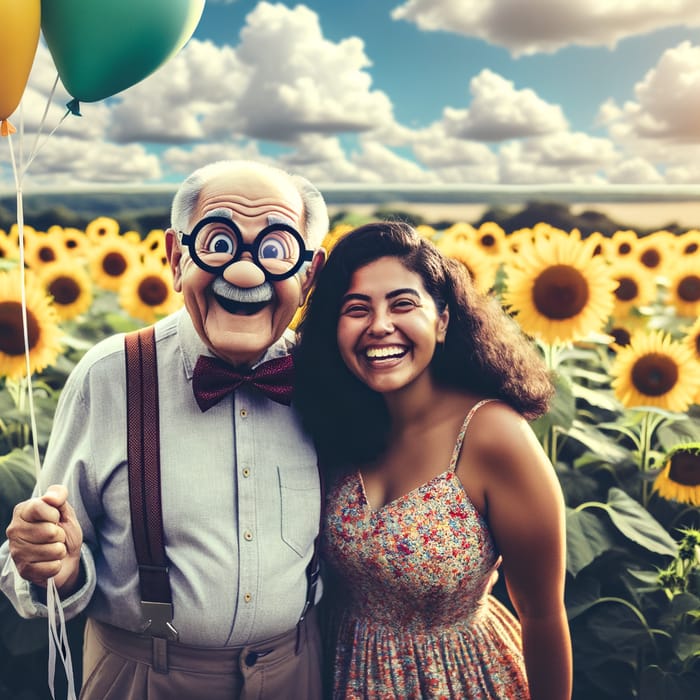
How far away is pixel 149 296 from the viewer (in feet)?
13.4

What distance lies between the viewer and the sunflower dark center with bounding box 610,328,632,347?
4.18 meters

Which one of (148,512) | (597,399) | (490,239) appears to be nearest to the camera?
(148,512)

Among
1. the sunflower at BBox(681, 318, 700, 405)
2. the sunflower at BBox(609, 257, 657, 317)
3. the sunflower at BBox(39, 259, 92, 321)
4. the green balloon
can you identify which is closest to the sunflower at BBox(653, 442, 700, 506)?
the sunflower at BBox(681, 318, 700, 405)

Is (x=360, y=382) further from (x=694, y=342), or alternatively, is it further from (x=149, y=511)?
(x=694, y=342)

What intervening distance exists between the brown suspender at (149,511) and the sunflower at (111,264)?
2.84 metres

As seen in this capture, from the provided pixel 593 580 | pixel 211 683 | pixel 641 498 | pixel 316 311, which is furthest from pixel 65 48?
pixel 641 498

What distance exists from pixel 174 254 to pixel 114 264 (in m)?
2.76

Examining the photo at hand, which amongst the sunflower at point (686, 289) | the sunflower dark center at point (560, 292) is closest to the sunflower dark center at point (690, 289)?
the sunflower at point (686, 289)

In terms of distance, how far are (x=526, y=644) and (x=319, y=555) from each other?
2.14ft

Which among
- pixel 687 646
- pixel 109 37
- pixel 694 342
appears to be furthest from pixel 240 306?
pixel 694 342

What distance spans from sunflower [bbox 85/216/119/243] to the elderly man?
3696 millimetres

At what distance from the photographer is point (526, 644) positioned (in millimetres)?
2156

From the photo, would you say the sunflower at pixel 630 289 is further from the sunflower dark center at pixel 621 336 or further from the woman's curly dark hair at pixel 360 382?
the woman's curly dark hair at pixel 360 382

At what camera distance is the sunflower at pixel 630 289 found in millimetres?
4215
